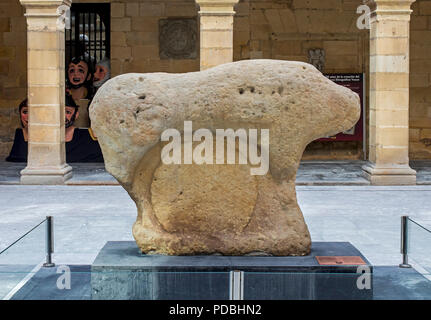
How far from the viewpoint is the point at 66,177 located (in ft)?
41.0

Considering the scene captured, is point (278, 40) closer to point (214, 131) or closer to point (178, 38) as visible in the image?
point (178, 38)

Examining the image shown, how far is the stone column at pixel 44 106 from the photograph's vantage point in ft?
40.4

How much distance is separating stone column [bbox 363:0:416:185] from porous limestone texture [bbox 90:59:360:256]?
650 centimetres

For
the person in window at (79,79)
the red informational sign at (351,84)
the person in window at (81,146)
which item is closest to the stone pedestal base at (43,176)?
the person in window at (81,146)

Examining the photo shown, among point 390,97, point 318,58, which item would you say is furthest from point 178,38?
point 390,97

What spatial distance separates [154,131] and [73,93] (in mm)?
10827

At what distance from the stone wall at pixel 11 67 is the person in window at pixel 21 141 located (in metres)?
0.28

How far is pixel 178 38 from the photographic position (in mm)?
Answer: 16203

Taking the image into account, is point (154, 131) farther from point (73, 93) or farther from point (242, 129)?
point (73, 93)

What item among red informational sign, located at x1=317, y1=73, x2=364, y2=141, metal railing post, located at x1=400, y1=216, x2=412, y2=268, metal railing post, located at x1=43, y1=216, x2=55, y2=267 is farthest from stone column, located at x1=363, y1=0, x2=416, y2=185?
metal railing post, located at x1=43, y1=216, x2=55, y2=267

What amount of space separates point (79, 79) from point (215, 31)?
5.08 metres

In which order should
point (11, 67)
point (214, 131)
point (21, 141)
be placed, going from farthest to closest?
point (11, 67)
point (21, 141)
point (214, 131)

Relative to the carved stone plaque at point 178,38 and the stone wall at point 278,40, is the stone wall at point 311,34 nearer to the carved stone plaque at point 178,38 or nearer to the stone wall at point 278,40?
the stone wall at point 278,40
